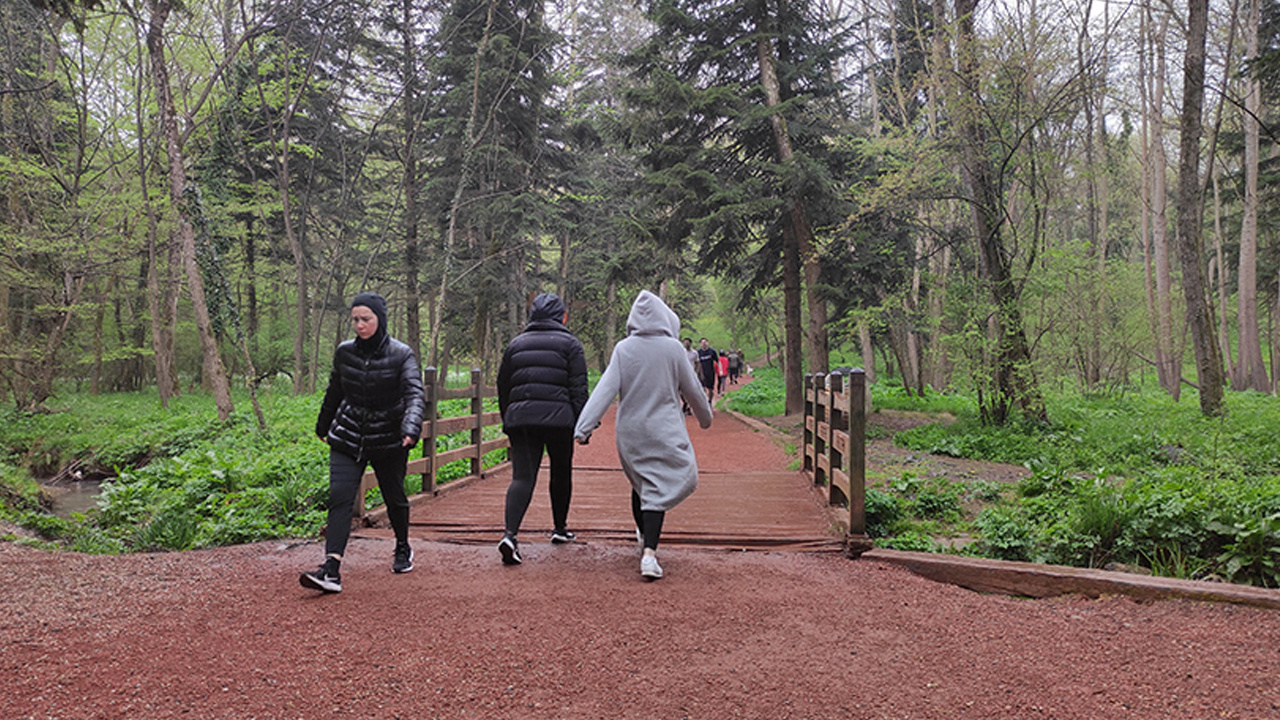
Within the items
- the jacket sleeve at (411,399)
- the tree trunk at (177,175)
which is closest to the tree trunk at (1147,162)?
the jacket sleeve at (411,399)

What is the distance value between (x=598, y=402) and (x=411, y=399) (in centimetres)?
118

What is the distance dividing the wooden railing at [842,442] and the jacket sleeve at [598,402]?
1.77m

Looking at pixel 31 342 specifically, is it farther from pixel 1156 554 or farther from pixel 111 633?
pixel 1156 554

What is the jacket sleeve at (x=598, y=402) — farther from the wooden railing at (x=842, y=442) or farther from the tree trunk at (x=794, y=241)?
the tree trunk at (x=794, y=241)

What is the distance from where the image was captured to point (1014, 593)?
4.40 m

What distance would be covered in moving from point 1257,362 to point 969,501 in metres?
21.5

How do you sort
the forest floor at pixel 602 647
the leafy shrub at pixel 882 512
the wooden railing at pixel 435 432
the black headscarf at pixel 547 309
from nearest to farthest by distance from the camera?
the forest floor at pixel 602 647 → the black headscarf at pixel 547 309 → the leafy shrub at pixel 882 512 → the wooden railing at pixel 435 432

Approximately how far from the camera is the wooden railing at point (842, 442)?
5258 millimetres

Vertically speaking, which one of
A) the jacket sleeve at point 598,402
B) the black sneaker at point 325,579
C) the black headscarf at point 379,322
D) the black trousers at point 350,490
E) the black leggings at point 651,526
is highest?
the black headscarf at point 379,322

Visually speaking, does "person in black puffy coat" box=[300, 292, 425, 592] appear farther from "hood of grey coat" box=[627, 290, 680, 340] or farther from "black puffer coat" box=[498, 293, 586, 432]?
"hood of grey coat" box=[627, 290, 680, 340]

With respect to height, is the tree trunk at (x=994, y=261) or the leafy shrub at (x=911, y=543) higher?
the tree trunk at (x=994, y=261)

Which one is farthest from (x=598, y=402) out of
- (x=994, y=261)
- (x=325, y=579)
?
(x=994, y=261)

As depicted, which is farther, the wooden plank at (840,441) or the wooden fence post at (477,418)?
the wooden fence post at (477,418)

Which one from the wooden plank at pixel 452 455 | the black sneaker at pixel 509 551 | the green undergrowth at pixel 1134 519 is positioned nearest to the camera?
the green undergrowth at pixel 1134 519
